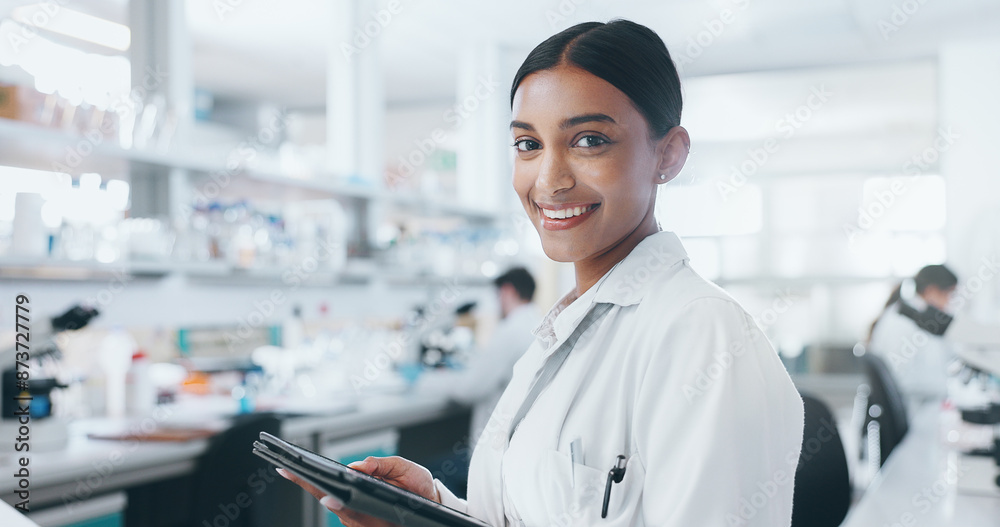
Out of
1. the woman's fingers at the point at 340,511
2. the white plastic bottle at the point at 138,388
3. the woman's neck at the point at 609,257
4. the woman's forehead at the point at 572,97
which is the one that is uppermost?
the woman's forehead at the point at 572,97

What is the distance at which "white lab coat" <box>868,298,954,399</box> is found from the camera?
3.96 m

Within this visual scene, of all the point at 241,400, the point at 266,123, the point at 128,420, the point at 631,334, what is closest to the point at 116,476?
the point at 128,420

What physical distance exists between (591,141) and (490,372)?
2488mm

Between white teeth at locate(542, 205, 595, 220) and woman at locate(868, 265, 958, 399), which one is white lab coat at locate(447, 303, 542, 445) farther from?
white teeth at locate(542, 205, 595, 220)

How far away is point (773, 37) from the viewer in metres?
4.84

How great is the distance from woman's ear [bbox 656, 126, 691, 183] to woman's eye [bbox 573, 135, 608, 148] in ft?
0.28

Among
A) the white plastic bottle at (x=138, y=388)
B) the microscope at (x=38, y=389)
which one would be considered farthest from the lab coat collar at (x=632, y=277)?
the white plastic bottle at (x=138, y=388)

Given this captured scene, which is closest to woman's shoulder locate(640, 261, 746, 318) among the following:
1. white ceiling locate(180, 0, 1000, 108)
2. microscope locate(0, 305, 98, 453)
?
microscope locate(0, 305, 98, 453)

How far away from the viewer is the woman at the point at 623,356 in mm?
750

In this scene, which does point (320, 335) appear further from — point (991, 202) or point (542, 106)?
point (991, 202)

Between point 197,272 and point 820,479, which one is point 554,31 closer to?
point 197,272

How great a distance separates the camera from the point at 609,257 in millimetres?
1020

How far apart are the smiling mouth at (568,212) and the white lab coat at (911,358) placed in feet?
11.8

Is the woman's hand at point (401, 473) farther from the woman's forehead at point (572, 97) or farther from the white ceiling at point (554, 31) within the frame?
the white ceiling at point (554, 31)
